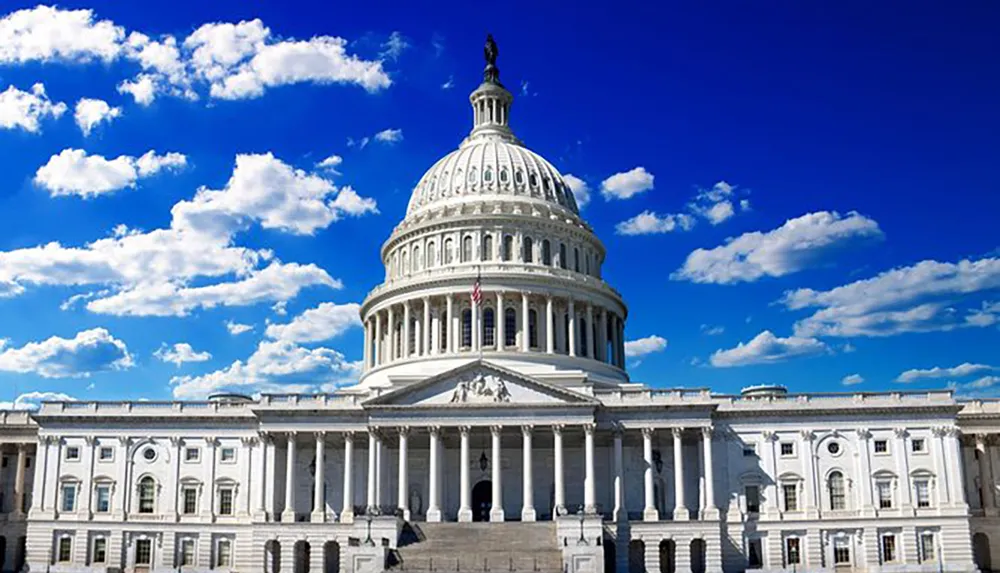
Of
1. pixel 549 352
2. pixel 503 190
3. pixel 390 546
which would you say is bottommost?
pixel 390 546

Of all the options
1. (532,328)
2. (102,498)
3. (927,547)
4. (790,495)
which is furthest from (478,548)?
(927,547)

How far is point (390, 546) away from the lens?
67.4 metres

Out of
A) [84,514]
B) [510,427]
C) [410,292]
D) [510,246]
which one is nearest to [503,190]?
[510,246]

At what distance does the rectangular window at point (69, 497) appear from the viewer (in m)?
81.1

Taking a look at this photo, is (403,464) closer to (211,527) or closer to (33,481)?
(211,527)

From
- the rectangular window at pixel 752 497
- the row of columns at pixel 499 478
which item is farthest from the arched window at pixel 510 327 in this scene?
the rectangular window at pixel 752 497

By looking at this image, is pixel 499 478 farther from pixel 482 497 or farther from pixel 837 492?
pixel 837 492

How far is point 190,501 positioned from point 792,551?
147ft

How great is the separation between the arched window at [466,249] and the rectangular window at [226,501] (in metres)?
29.5

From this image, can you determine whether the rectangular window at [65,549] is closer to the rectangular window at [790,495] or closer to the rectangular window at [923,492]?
the rectangular window at [790,495]

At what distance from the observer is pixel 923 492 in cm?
7744

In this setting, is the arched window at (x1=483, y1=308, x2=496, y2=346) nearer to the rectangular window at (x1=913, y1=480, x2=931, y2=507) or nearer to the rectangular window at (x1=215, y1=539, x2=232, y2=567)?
the rectangular window at (x1=215, y1=539, x2=232, y2=567)

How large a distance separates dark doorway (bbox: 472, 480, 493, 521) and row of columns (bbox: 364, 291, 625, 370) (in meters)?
12.4

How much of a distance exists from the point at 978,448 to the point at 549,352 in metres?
34.8
